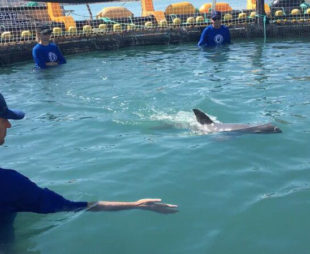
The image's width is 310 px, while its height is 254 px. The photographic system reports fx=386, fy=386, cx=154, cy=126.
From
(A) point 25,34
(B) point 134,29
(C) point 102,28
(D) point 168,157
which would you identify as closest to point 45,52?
(A) point 25,34

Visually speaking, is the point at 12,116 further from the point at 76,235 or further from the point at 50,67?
the point at 50,67

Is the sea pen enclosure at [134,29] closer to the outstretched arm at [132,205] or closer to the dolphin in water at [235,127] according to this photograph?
the dolphin in water at [235,127]

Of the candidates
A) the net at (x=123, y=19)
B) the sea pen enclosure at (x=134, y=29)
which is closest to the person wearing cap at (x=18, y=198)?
the net at (x=123, y=19)

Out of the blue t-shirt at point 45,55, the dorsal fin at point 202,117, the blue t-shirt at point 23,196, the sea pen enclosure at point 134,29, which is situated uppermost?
the sea pen enclosure at point 134,29

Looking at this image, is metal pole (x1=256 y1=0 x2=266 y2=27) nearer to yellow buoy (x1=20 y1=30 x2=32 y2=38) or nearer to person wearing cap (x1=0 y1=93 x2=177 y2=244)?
yellow buoy (x1=20 y1=30 x2=32 y2=38)

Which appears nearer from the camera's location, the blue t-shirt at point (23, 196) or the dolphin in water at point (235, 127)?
the blue t-shirt at point (23, 196)

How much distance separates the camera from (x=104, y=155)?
502 centimetres

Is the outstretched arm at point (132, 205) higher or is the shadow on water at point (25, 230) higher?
the outstretched arm at point (132, 205)

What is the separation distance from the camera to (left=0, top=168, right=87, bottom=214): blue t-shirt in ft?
8.20

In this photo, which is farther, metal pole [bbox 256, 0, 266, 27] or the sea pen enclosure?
metal pole [bbox 256, 0, 266, 27]

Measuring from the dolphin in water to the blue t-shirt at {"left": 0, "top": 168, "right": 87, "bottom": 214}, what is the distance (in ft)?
10.8

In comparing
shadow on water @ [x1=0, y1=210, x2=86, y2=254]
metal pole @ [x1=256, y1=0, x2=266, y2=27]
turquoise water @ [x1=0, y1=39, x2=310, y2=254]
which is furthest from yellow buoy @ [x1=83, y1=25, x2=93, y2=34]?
shadow on water @ [x1=0, y1=210, x2=86, y2=254]

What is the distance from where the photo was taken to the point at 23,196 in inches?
101

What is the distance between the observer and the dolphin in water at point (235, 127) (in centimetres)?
547
